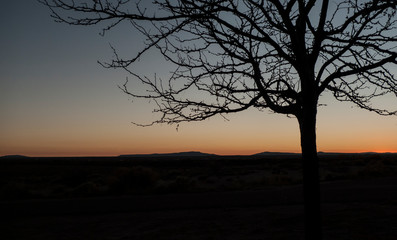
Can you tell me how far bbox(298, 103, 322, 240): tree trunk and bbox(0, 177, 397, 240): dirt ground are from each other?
1.70 meters

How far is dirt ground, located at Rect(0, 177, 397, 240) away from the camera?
7012 mm

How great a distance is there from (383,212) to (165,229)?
487 centimetres

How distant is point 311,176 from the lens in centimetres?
468

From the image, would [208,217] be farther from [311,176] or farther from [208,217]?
[311,176]

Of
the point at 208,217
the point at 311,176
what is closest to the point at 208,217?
the point at 208,217

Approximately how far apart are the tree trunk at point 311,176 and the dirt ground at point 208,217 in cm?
170

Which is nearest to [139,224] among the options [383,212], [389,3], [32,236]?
[32,236]

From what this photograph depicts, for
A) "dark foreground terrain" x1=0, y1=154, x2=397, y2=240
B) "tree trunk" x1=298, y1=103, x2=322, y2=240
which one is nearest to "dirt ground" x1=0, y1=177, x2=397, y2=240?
"dark foreground terrain" x1=0, y1=154, x2=397, y2=240

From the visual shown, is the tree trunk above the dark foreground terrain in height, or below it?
above

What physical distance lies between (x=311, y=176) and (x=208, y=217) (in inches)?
188

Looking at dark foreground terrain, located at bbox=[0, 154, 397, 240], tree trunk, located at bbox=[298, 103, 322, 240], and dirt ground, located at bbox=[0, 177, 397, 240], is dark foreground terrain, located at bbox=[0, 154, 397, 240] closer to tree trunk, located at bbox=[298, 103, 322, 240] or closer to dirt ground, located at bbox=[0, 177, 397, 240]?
dirt ground, located at bbox=[0, 177, 397, 240]

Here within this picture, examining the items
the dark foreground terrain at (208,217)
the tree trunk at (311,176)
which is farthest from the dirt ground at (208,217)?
the tree trunk at (311,176)

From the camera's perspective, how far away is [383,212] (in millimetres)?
8156

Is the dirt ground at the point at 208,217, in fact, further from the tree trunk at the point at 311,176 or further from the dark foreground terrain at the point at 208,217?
the tree trunk at the point at 311,176
